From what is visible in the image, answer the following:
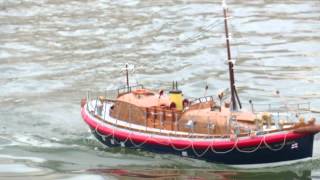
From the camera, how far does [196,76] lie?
54.8 m

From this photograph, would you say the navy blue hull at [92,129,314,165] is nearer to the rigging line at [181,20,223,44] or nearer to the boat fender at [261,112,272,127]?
the boat fender at [261,112,272,127]

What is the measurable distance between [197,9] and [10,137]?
147 feet

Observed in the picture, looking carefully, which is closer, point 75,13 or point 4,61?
point 4,61

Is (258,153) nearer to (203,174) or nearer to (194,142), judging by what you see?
(203,174)

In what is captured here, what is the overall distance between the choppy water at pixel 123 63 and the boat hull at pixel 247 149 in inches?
21.6

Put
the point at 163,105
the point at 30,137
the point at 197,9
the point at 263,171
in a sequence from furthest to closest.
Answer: the point at 197,9 → the point at 30,137 → the point at 163,105 → the point at 263,171

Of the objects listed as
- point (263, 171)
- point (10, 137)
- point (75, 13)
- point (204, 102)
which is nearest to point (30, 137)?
point (10, 137)

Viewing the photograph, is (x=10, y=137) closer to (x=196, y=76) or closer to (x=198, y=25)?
(x=196, y=76)

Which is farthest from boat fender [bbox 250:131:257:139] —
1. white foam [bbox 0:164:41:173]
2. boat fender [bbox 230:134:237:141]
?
white foam [bbox 0:164:41:173]

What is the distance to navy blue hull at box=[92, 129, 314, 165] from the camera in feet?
103

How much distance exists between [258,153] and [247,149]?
1.58 feet

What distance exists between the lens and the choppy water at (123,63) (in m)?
34.6

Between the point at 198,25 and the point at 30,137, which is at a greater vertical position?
the point at 198,25

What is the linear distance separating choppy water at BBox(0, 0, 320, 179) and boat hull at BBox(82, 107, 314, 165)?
548 millimetres
